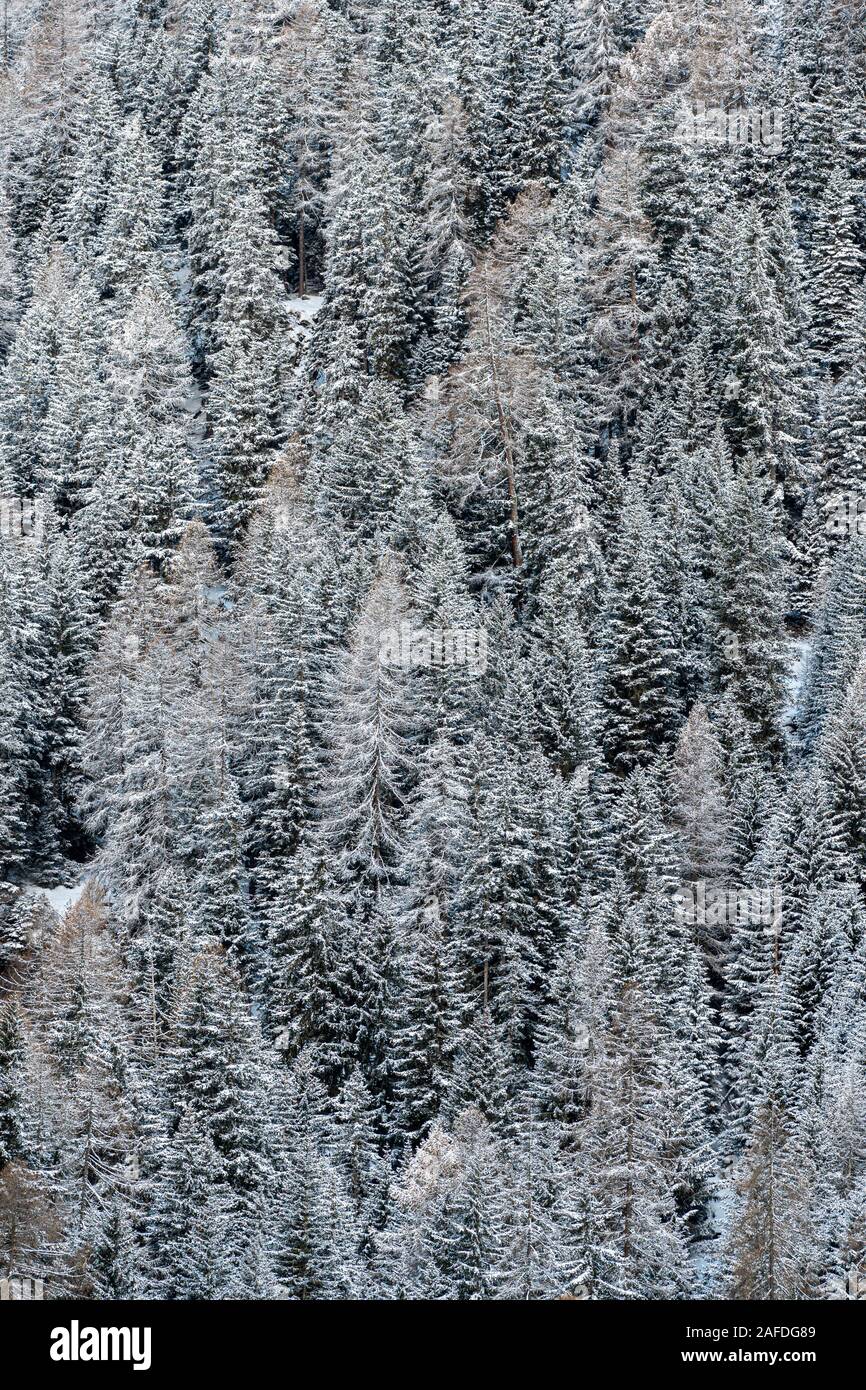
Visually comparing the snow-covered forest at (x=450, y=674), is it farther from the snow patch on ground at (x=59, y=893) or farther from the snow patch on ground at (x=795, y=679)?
the snow patch on ground at (x=795, y=679)

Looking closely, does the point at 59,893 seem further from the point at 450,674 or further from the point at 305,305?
the point at 305,305

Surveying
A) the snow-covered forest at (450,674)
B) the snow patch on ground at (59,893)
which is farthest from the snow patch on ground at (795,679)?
the snow patch on ground at (59,893)

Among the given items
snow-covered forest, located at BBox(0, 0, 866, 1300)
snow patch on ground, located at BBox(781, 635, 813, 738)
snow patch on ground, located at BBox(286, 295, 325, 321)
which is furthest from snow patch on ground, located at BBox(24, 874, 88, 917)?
snow patch on ground, located at BBox(286, 295, 325, 321)

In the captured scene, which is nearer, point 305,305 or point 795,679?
point 795,679

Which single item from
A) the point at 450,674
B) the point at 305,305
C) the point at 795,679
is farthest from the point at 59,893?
the point at 305,305

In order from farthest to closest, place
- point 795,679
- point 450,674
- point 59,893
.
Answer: point 795,679, point 59,893, point 450,674
